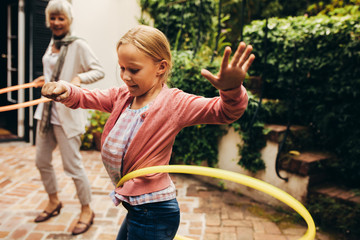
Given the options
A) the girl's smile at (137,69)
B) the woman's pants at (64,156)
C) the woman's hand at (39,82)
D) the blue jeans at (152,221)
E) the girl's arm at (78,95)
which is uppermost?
the girl's smile at (137,69)

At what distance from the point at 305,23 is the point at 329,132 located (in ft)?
4.93

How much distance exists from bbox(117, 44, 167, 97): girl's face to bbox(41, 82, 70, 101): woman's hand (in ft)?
1.29

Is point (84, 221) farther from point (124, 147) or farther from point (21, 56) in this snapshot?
point (21, 56)

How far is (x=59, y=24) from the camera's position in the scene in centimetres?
278

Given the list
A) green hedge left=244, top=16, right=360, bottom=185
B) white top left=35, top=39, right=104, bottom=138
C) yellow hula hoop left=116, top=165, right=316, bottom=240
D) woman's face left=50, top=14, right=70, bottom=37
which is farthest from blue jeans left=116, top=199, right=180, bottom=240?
green hedge left=244, top=16, right=360, bottom=185

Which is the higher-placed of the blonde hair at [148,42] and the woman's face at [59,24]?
the blonde hair at [148,42]

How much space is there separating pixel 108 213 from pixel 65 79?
5.12ft

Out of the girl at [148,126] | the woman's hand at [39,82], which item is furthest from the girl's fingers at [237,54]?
the woman's hand at [39,82]

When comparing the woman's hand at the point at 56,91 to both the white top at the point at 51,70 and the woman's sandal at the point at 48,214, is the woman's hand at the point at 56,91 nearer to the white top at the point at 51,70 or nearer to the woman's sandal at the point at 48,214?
the white top at the point at 51,70

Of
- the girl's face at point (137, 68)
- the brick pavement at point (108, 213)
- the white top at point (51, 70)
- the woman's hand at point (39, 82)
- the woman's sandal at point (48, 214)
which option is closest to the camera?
the girl's face at point (137, 68)

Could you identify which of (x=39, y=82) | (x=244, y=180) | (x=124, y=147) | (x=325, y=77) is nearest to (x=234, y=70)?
(x=244, y=180)

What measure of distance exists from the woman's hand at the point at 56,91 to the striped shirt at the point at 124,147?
0.35 metres

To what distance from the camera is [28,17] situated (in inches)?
220

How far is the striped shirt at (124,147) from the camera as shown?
1477 millimetres
